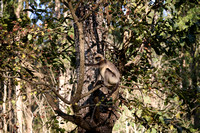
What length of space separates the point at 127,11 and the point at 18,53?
6.45 feet

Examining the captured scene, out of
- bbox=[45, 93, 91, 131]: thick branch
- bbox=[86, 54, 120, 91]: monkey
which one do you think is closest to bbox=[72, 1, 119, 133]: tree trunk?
bbox=[45, 93, 91, 131]: thick branch

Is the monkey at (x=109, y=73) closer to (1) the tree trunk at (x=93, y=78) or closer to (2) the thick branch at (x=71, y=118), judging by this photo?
(1) the tree trunk at (x=93, y=78)

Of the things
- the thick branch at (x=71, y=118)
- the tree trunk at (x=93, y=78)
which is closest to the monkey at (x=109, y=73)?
the tree trunk at (x=93, y=78)

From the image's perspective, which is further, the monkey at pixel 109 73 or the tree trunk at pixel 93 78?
the monkey at pixel 109 73

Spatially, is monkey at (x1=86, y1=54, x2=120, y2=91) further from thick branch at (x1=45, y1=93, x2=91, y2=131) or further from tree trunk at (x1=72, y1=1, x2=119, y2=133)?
thick branch at (x1=45, y1=93, x2=91, y2=131)

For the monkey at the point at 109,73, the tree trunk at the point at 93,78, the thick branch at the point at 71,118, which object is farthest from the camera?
the monkey at the point at 109,73

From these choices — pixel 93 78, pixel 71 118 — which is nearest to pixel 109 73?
pixel 93 78

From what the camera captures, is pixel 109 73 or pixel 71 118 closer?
pixel 71 118

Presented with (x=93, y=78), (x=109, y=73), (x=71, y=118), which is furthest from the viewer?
(x=109, y=73)

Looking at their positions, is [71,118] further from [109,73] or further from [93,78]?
[109,73]

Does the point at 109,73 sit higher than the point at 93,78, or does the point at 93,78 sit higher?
the point at 109,73

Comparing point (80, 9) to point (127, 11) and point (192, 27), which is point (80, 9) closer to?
point (127, 11)

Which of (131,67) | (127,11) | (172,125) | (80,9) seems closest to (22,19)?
(80,9)

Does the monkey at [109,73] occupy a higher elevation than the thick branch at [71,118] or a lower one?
higher
